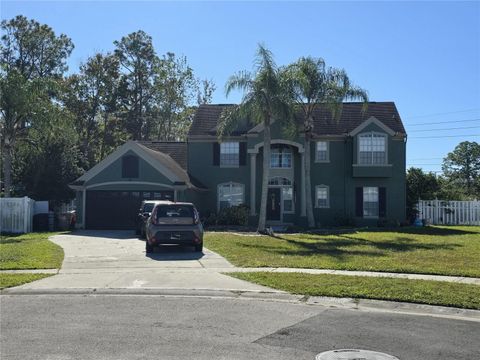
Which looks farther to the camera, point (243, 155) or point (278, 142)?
point (243, 155)

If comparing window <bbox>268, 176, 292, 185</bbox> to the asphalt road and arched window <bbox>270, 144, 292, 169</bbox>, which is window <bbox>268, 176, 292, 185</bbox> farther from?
the asphalt road

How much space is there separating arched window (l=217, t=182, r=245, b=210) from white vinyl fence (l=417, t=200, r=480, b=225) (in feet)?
36.8

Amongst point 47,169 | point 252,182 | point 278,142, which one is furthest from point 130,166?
point 47,169

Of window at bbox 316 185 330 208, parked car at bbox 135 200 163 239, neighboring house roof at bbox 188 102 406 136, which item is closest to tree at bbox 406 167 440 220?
neighboring house roof at bbox 188 102 406 136

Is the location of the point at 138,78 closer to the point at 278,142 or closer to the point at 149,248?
the point at 278,142

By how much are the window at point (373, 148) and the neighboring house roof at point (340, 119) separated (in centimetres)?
108

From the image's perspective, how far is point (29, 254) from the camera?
17250mm

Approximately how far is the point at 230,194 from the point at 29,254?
57.7 ft

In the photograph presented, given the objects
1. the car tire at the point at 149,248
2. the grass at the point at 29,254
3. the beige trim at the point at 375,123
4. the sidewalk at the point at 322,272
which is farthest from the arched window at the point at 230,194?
the sidewalk at the point at 322,272

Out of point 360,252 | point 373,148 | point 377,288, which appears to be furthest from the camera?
point 373,148

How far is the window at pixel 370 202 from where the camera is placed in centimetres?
3278

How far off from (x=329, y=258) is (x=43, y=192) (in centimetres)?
2602

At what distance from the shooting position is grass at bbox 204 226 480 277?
1450 centimetres

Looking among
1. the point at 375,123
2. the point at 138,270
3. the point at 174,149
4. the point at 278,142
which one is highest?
the point at 375,123
